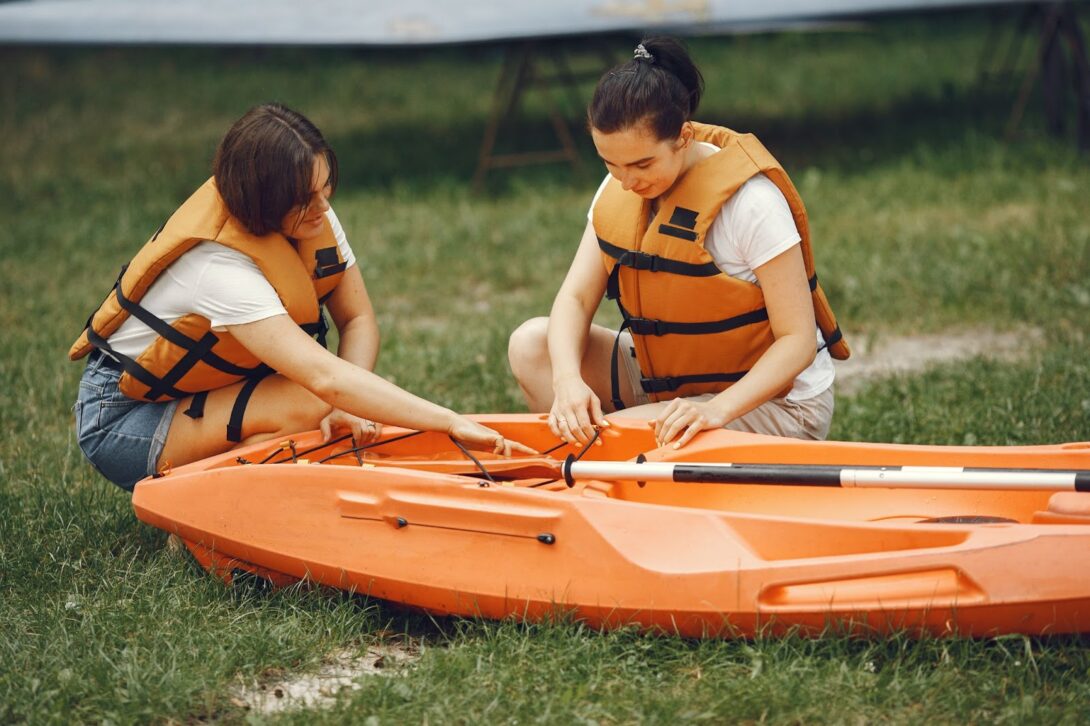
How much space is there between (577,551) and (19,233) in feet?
17.7

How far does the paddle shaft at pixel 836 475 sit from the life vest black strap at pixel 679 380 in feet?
1.64

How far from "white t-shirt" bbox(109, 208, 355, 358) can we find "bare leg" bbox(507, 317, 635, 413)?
75cm

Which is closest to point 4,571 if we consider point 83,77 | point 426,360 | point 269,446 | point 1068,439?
point 269,446

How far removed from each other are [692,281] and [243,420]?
124cm

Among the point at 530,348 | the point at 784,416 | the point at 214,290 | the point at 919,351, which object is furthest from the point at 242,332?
the point at 919,351

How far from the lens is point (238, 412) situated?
3367mm

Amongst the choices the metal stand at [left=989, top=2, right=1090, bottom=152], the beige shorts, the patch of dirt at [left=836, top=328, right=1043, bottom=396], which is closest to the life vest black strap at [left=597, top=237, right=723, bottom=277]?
the beige shorts

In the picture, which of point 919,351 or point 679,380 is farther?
point 919,351

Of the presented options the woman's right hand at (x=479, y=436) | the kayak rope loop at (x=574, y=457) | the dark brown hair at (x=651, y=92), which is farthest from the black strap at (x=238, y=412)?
the dark brown hair at (x=651, y=92)

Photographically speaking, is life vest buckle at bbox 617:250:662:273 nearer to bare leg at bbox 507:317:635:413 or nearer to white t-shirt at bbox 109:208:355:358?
bare leg at bbox 507:317:635:413

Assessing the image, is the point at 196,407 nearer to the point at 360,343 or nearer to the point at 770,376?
the point at 360,343

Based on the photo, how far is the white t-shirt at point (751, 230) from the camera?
3.12m

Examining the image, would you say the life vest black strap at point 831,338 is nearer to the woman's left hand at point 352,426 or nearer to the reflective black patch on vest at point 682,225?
the reflective black patch on vest at point 682,225

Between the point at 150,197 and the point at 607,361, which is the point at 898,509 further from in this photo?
the point at 150,197
